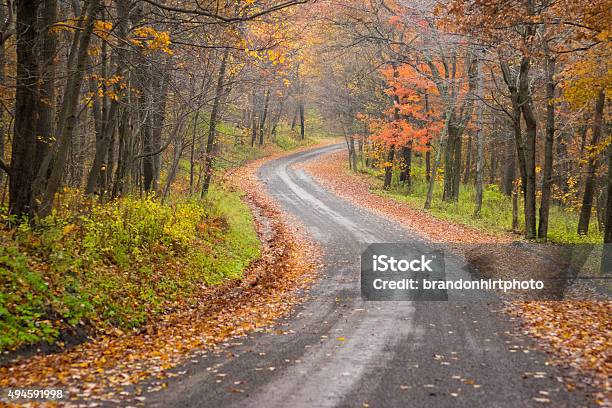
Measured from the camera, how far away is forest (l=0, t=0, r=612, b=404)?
9.15m

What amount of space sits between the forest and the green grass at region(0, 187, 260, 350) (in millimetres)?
32

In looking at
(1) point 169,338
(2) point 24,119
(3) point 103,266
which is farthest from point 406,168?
(1) point 169,338

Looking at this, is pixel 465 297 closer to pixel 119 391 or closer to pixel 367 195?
pixel 119 391

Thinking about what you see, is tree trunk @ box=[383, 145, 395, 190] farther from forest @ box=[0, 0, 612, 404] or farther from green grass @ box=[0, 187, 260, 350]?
green grass @ box=[0, 187, 260, 350]

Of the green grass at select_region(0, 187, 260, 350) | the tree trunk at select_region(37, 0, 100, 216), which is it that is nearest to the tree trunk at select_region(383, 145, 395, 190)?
the green grass at select_region(0, 187, 260, 350)

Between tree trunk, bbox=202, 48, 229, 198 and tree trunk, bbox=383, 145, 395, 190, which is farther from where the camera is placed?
tree trunk, bbox=383, 145, 395, 190

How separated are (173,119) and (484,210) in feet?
56.6

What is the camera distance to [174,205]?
16.5 metres

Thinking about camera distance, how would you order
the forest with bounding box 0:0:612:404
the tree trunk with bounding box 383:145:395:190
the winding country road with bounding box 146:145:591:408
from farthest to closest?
the tree trunk with bounding box 383:145:395:190 < the forest with bounding box 0:0:612:404 < the winding country road with bounding box 146:145:591:408

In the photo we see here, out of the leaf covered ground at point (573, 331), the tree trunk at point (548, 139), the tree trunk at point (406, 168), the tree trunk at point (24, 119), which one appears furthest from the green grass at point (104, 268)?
the tree trunk at point (406, 168)

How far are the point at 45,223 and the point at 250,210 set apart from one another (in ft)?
49.6

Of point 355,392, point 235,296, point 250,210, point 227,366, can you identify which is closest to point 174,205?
point 235,296

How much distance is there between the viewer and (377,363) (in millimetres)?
7066

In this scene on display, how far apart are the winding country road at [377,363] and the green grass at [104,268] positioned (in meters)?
2.36
